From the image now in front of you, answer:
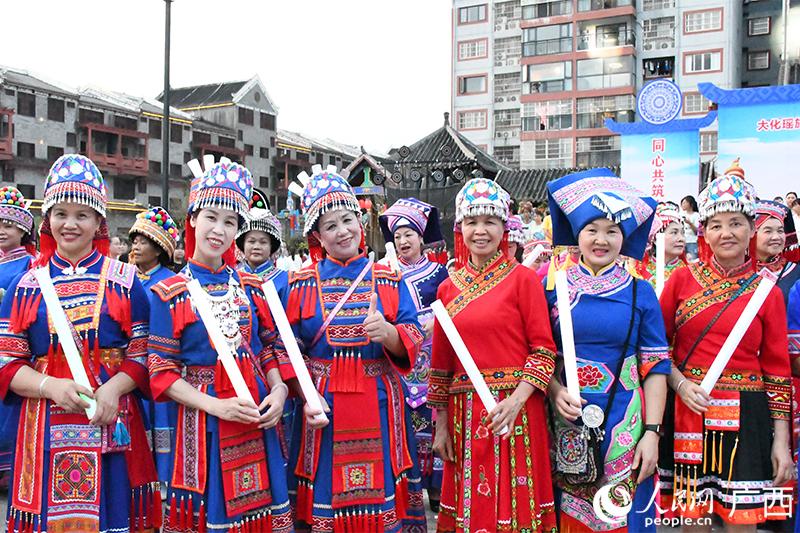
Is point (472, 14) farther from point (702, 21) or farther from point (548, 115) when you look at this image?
point (702, 21)

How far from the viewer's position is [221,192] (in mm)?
3020

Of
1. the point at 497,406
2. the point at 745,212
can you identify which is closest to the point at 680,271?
the point at 745,212

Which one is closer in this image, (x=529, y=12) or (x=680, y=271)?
(x=680, y=271)

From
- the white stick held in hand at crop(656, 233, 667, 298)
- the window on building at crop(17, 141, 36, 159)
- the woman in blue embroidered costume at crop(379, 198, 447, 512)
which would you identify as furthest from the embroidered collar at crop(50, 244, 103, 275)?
the window on building at crop(17, 141, 36, 159)

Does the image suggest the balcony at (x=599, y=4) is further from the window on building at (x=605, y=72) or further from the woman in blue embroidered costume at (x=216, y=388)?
the woman in blue embroidered costume at (x=216, y=388)

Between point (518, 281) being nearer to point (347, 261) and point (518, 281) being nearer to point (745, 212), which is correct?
point (347, 261)

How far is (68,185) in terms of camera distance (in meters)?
2.97

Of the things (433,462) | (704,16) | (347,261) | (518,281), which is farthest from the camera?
(704,16)

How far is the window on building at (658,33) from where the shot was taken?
34.4 m

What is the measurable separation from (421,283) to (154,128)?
3201 cm

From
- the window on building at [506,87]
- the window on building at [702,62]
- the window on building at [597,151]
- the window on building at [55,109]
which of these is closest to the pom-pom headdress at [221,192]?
the window on building at [55,109]

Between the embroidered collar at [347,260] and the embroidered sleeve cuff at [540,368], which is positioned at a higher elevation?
the embroidered collar at [347,260]

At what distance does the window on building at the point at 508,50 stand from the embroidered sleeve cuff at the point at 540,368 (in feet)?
121

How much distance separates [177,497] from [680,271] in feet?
8.21
